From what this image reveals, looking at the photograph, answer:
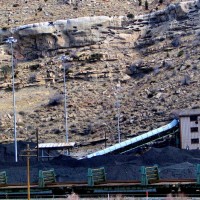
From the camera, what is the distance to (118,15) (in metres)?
118

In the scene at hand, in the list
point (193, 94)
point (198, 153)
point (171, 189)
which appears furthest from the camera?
point (193, 94)

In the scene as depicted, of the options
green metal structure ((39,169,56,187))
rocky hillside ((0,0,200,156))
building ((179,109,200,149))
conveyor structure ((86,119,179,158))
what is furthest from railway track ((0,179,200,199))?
rocky hillside ((0,0,200,156))

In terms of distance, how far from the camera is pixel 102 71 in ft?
351

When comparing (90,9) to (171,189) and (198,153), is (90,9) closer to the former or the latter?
(198,153)

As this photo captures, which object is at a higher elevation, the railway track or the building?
the building

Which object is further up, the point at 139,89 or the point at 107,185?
the point at 139,89

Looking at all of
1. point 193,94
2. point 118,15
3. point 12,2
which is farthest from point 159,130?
point 12,2

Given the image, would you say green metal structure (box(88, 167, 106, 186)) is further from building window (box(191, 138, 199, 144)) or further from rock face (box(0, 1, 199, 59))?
rock face (box(0, 1, 199, 59))

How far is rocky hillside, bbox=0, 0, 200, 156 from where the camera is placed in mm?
93312

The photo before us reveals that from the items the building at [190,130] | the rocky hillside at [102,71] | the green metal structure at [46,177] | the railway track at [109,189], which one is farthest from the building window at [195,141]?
the railway track at [109,189]

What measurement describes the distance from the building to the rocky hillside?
33.9 ft

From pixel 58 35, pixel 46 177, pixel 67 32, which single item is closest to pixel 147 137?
pixel 67 32

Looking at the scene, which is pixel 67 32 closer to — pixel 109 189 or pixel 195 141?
pixel 195 141

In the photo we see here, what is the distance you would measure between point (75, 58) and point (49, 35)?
5.64 meters
